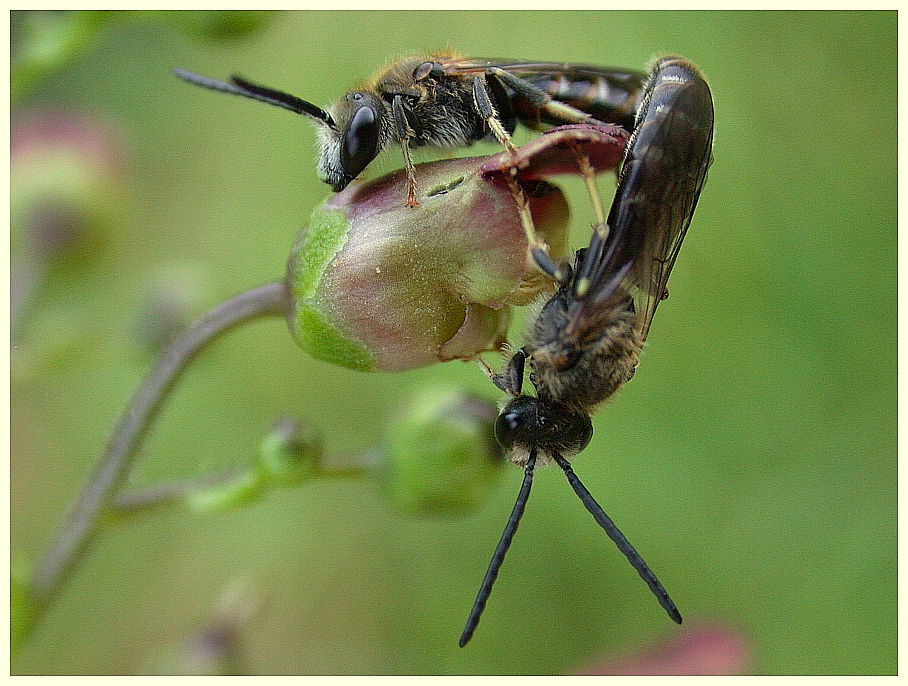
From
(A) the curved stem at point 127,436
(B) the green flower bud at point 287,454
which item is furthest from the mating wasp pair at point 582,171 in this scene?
(B) the green flower bud at point 287,454

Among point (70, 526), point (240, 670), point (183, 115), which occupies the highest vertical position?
point (183, 115)

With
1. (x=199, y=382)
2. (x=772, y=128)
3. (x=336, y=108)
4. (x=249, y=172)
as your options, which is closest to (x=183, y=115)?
(x=249, y=172)

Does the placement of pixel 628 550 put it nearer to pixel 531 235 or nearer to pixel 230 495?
pixel 531 235

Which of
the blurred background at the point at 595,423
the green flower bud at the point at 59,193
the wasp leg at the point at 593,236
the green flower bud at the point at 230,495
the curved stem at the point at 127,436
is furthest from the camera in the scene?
the blurred background at the point at 595,423

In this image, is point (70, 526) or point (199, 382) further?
point (199, 382)

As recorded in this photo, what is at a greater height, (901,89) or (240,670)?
(901,89)

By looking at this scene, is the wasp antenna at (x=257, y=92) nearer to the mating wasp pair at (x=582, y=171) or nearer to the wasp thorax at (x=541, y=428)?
the mating wasp pair at (x=582, y=171)

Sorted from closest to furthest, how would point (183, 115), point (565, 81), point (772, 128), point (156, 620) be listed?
point (565, 81), point (156, 620), point (772, 128), point (183, 115)

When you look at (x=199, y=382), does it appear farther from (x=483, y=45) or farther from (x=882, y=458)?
(x=882, y=458)
